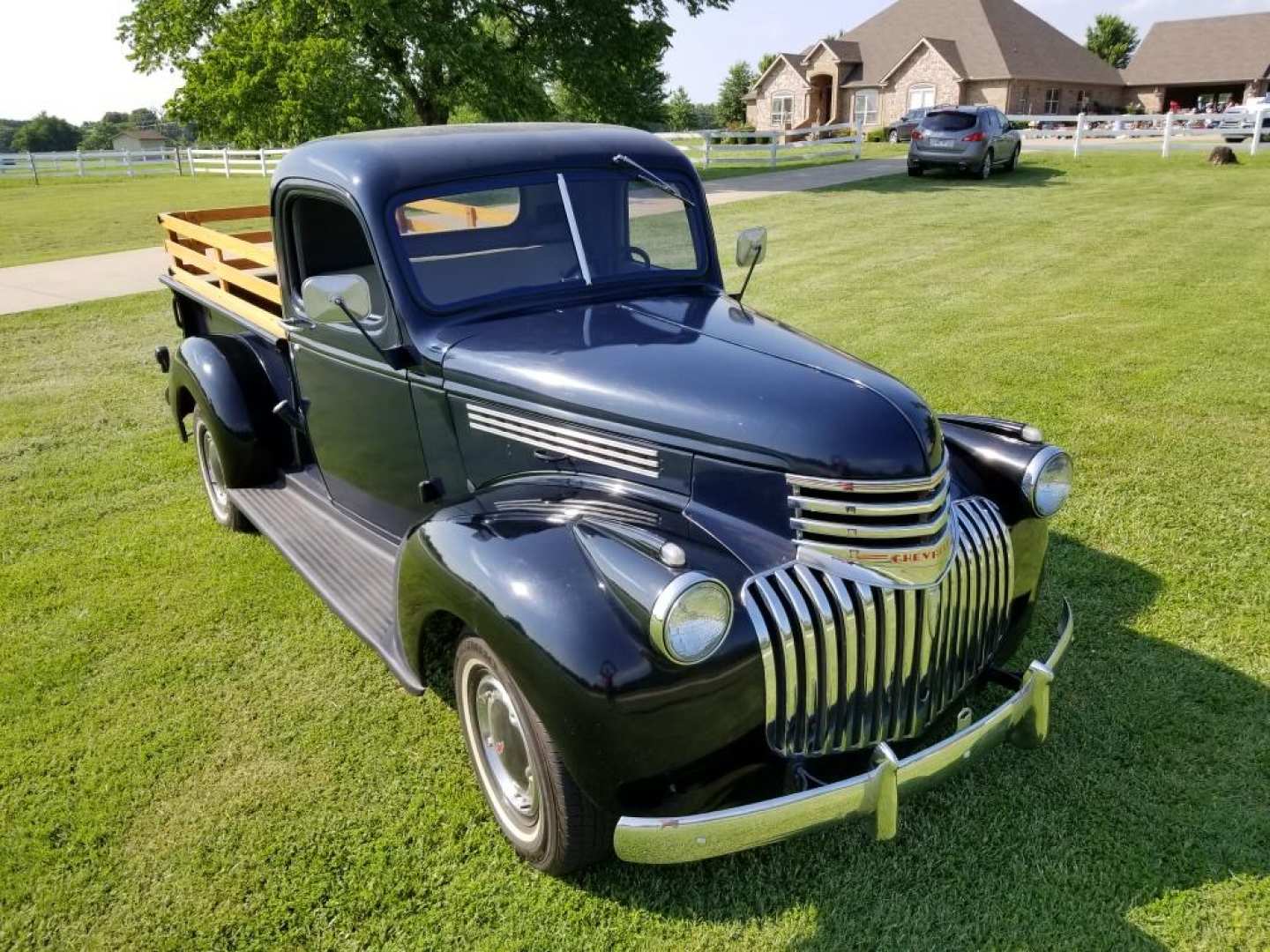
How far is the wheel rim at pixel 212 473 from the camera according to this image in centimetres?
484

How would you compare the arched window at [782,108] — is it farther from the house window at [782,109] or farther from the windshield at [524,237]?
the windshield at [524,237]

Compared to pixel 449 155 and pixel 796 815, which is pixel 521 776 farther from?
pixel 449 155

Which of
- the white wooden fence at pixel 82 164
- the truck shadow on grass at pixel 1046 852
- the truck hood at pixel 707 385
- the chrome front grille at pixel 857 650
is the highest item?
the white wooden fence at pixel 82 164

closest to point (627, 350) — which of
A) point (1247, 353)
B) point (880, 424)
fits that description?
point (880, 424)

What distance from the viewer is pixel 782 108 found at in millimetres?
51469

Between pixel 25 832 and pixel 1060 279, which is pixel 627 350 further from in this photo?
pixel 1060 279

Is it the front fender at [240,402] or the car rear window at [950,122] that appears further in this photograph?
the car rear window at [950,122]

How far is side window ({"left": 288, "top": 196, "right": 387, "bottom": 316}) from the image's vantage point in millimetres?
3596

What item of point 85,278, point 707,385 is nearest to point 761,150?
point 85,278

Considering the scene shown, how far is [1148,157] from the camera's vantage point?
22.2 m

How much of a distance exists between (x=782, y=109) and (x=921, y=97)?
859cm

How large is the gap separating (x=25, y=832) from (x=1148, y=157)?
25479mm

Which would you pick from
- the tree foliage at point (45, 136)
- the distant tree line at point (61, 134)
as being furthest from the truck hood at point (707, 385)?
the tree foliage at point (45, 136)

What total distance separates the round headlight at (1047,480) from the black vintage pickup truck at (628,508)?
0.6 inches
